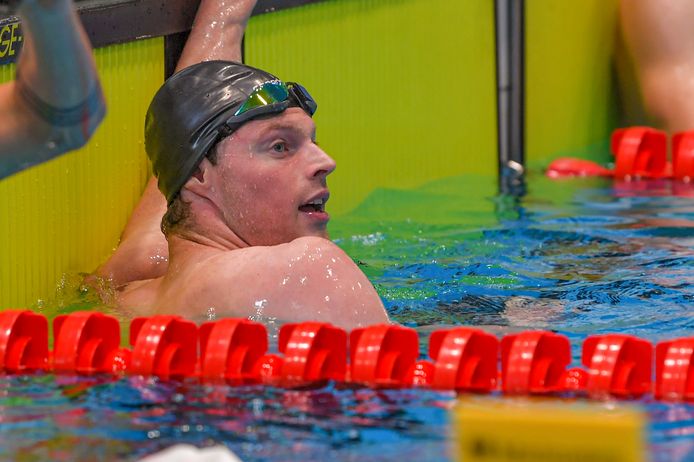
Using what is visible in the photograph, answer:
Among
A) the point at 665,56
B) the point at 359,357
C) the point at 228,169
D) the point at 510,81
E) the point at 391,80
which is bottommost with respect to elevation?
the point at 359,357

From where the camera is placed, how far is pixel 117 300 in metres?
3.29

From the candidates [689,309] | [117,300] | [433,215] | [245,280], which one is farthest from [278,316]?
[433,215]

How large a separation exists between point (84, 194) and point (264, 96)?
31.8 inches

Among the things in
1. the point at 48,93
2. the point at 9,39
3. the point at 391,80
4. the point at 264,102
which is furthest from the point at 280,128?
the point at 391,80

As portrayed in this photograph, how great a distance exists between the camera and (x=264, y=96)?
123 inches

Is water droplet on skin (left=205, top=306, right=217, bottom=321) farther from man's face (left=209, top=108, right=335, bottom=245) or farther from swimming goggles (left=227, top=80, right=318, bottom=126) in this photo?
swimming goggles (left=227, top=80, right=318, bottom=126)

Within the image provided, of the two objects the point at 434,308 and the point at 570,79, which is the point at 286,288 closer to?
the point at 434,308

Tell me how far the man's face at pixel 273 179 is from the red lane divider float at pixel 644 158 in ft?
10.5

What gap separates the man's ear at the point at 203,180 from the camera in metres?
3.14

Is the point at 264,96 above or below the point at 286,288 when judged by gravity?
above

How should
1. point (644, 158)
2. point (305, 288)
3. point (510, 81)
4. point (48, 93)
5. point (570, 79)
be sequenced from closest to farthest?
point (48, 93) → point (305, 288) → point (644, 158) → point (510, 81) → point (570, 79)

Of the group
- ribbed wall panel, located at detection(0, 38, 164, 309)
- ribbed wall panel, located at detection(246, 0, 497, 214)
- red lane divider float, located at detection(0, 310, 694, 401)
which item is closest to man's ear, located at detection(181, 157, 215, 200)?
ribbed wall panel, located at detection(0, 38, 164, 309)

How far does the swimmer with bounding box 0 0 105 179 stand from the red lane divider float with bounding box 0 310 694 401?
555 mm

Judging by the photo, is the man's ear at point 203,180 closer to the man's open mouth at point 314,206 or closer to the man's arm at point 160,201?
the man's open mouth at point 314,206
